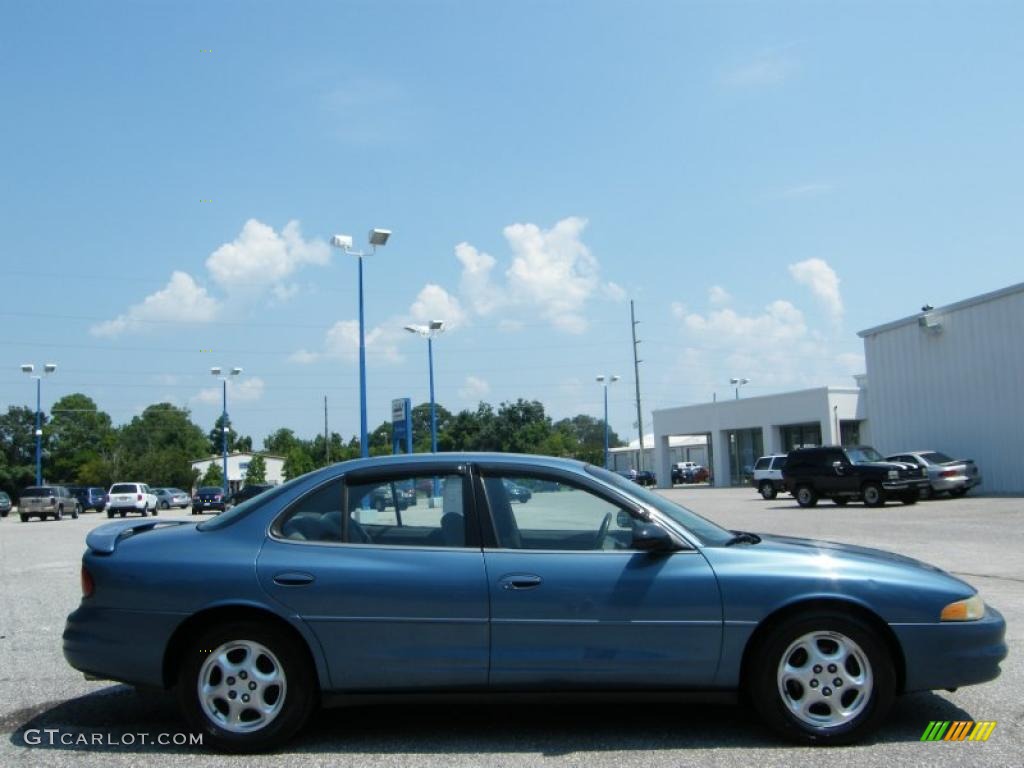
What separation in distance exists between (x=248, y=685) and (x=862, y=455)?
94.3ft

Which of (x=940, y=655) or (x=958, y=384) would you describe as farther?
(x=958, y=384)

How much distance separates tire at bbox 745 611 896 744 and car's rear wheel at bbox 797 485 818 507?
27448 millimetres

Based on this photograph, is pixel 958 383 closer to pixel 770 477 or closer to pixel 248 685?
pixel 770 477

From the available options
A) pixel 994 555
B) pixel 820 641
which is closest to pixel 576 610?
pixel 820 641

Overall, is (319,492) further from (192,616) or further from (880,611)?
(880,611)

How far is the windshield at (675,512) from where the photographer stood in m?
5.24

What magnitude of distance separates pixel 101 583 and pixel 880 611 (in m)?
4.06

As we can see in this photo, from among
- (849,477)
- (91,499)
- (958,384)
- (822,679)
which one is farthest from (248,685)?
(91,499)

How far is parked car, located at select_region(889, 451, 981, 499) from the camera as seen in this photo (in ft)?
99.3

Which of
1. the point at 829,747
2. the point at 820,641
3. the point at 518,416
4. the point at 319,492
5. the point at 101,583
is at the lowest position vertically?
the point at 829,747

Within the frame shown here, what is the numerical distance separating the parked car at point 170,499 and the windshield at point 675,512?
195 ft

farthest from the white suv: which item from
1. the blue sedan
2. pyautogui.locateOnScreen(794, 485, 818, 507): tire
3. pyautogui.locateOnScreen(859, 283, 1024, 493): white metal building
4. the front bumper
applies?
the front bumper

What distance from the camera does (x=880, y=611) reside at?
4.95 metres

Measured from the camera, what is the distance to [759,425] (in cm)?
5638
